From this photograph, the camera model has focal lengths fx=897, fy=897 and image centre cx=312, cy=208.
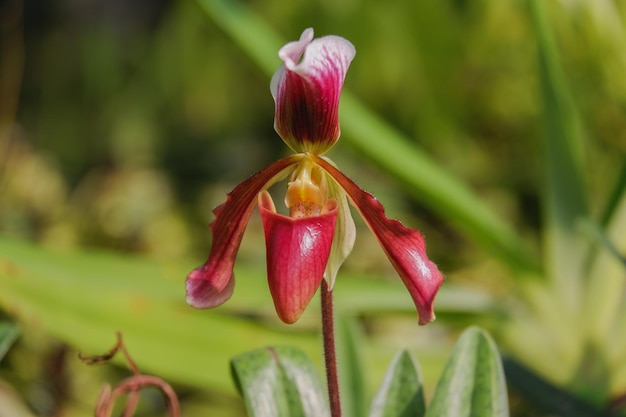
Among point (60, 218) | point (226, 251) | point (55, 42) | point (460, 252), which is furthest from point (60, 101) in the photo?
point (226, 251)

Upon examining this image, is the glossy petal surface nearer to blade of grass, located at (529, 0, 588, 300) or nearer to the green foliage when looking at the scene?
the green foliage

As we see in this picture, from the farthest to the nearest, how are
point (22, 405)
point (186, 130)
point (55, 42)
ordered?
point (55, 42) → point (186, 130) → point (22, 405)

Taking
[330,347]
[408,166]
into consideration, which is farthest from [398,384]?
[408,166]

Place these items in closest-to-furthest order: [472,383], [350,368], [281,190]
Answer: [472,383] < [350,368] < [281,190]

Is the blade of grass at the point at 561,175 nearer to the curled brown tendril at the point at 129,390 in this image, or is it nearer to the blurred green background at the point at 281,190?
the blurred green background at the point at 281,190

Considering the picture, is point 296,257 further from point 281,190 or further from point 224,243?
point 281,190

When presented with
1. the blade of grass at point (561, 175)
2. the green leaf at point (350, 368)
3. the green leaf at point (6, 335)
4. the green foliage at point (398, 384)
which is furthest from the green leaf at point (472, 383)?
the blade of grass at point (561, 175)

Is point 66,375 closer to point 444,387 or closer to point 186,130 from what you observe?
point 444,387
